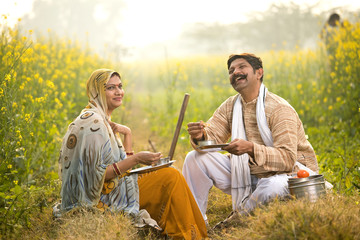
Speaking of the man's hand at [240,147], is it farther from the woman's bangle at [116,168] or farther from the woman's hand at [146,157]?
the woman's bangle at [116,168]

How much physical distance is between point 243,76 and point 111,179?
140 centimetres

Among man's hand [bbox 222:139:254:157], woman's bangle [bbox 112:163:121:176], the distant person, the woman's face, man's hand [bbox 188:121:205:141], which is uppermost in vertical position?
the distant person

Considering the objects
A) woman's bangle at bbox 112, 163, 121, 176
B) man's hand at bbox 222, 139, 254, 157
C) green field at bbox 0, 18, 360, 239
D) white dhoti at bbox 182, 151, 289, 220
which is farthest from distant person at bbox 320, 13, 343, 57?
woman's bangle at bbox 112, 163, 121, 176

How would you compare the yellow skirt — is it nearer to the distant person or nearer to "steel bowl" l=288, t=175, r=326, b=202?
"steel bowl" l=288, t=175, r=326, b=202

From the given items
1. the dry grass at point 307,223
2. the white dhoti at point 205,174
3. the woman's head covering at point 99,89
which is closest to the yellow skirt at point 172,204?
the white dhoti at point 205,174

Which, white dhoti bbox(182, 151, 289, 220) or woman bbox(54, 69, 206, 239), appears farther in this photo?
white dhoti bbox(182, 151, 289, 220)

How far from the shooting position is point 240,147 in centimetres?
329

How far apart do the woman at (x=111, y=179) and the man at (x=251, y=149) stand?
371 millimetres

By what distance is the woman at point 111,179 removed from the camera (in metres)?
3.20

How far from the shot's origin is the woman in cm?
320

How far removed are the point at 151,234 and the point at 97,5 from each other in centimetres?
5628

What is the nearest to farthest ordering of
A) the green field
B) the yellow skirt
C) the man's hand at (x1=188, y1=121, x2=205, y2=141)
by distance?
the green field
the yellow skirt
the man's hand at (x1=188, y1=121, x2=205, y2=141)

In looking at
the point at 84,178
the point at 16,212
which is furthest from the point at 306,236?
the point at 16,212

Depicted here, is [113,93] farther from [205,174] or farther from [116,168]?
[205,174]
